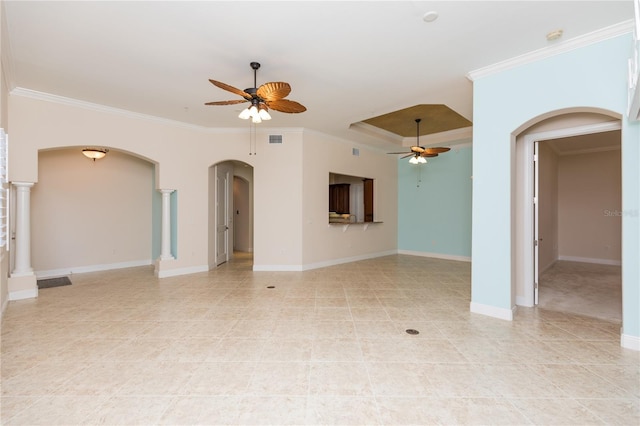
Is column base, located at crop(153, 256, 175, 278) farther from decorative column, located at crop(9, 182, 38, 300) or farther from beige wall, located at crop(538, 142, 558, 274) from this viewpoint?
beige wall, located at crop(538, 142, 558, 274)

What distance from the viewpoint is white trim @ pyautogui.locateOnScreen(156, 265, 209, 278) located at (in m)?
5.82

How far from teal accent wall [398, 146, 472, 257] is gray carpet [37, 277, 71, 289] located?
26.4ft

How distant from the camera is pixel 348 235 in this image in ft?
24.6

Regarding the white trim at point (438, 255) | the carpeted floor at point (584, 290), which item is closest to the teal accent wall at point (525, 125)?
the carpeted floor at point (584, 290)

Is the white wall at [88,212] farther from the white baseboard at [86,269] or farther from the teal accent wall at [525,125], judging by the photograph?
the teal accent wall at [525,125]

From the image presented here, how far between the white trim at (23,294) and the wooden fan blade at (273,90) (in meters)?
4.68

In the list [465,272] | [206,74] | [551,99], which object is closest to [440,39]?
[551,99]

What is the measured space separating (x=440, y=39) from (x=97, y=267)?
25.6ft

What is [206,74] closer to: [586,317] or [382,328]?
[382,328]

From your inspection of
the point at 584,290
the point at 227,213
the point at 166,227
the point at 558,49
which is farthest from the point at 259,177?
the point at 584,290

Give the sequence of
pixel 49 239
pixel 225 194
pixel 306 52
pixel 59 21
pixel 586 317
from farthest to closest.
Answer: pixel 225 194 < pixel 49 239 < pixel 586 317 < pixel 306 52 < pixel 59 21

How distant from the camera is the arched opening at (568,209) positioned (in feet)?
12.7

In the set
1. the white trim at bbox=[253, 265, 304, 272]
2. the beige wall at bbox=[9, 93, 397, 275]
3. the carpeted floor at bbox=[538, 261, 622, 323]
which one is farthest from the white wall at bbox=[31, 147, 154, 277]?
the carpeted floor at bbox=[538, 261, 622, 323]

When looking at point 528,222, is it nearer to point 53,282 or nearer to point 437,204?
point 437,204
